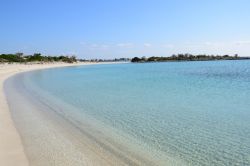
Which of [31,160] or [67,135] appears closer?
[31,160]

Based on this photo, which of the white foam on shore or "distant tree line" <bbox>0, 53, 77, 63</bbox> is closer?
the white foam on shore

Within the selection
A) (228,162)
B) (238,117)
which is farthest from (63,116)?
(228,162)

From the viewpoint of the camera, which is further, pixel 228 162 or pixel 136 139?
pixel 136 139

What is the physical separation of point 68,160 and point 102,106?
300 inches

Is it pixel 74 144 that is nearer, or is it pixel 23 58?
pixel 74 144

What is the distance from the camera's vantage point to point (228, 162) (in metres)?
6.10

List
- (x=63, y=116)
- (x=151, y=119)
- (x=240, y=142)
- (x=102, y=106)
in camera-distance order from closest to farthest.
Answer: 1. (x=240, y=142)
2. (x=151, y=119)
3. (x=63, y=116)
4. (x=102, y=106)

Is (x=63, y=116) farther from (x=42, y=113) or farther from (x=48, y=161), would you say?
(x=48, y=161)

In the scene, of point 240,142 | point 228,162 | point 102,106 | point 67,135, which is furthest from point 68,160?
point 102,106

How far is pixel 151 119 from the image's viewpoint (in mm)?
10562

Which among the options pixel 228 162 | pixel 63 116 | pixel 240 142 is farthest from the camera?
pixel 63 116

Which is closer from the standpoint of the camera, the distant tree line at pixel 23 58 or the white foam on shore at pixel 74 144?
the white foam on shore at pixel 74 144

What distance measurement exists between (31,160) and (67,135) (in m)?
2.37

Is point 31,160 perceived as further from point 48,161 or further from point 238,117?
point 238,117
